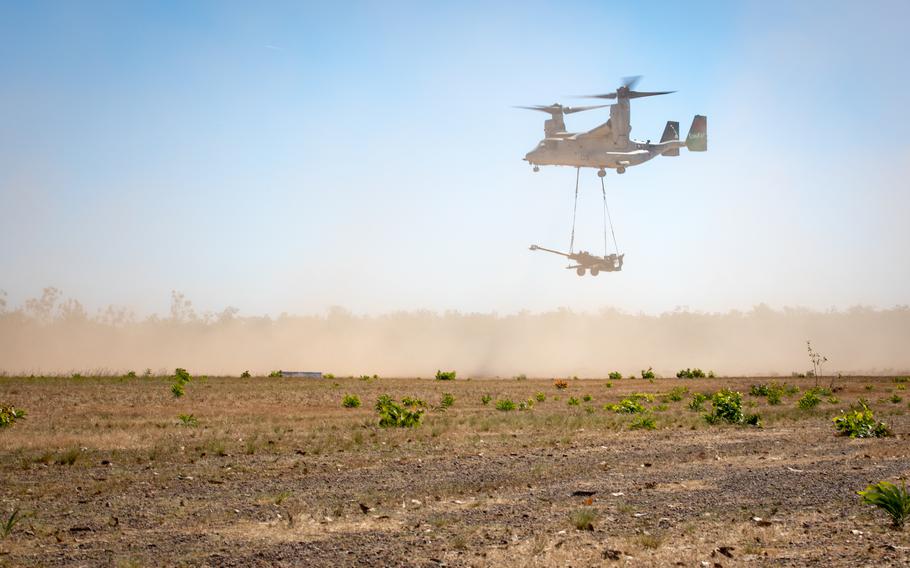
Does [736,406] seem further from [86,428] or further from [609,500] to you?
[86,428]

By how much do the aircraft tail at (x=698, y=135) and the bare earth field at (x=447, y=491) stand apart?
4828cm

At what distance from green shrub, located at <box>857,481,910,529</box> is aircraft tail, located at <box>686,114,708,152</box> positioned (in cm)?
Answer: 6451

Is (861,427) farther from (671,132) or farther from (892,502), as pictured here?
(671,132)

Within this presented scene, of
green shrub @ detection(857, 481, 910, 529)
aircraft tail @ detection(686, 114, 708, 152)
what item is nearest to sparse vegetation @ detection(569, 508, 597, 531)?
green shrub @ detection(857, 481, 910, 529)

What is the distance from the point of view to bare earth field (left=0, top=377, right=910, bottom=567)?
33.4 ft

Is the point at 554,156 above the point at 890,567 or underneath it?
above

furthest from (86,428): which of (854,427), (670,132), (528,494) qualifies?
(670,132)

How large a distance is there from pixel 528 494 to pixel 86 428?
16.3 meters

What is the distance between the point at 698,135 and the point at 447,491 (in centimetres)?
6546

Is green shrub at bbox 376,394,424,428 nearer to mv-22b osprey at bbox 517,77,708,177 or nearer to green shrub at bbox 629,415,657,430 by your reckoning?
green shrub at bbox 629,415,657,430

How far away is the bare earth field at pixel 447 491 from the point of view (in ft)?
33.4

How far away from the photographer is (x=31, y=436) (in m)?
22.5

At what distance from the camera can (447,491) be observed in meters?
14.4

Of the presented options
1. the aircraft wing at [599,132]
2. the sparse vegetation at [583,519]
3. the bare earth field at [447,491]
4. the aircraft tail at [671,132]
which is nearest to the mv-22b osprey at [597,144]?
the aircraft wing at [599,132]
